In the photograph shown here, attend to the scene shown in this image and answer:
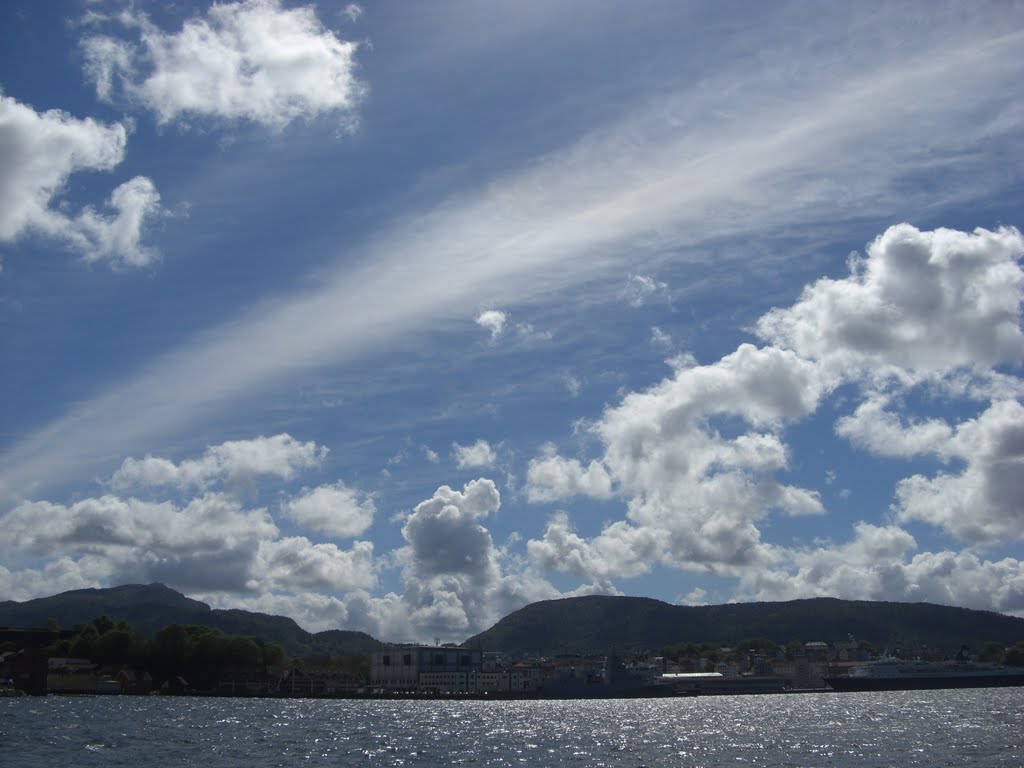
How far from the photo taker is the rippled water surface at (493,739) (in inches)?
2638

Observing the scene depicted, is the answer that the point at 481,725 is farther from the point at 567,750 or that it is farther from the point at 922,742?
the point at 922,742

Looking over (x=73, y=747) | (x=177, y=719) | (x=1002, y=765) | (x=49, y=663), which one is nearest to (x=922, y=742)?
(x=1002, y=765)

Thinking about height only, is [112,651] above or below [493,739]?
above

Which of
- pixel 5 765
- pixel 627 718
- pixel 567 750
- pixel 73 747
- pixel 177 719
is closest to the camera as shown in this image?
pixel 5 765

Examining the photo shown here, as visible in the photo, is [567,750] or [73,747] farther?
[567,750]

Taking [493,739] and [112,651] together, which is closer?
[493,739]

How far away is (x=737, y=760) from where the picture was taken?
69.2 metres

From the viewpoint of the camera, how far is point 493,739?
9188cm

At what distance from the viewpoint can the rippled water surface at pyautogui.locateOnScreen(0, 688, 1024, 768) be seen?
220ft

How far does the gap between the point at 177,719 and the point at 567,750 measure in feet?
160

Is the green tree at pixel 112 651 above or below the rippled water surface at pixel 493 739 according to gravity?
above

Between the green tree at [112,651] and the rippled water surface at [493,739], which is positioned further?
the green tree at [112,651]

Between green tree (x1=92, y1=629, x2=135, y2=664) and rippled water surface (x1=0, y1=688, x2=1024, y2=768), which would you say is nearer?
rippled water surface (x1=0, y1=688, x2=1024, y2=768)

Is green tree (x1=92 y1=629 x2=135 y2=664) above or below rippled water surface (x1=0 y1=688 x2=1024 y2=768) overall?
above
